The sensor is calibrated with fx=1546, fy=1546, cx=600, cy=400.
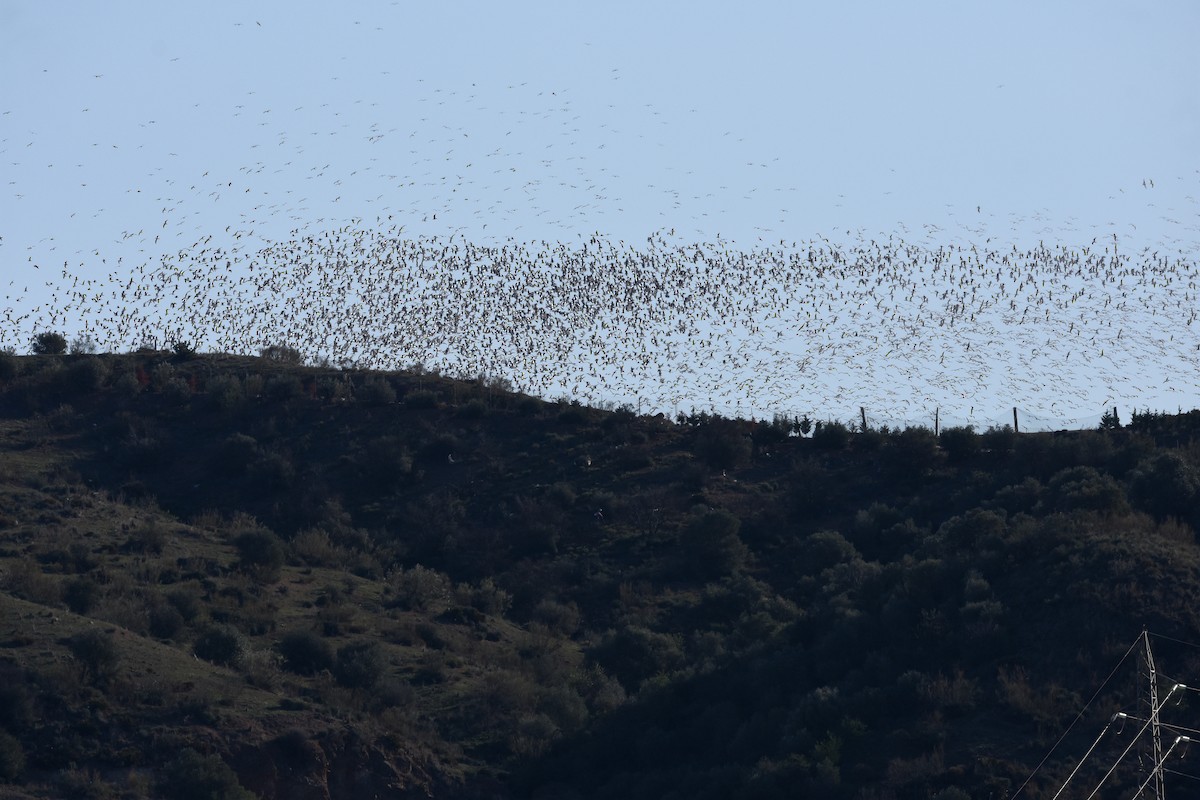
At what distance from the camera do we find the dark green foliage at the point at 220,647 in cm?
3603

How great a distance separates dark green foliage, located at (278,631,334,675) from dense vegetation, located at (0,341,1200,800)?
0.20 feet

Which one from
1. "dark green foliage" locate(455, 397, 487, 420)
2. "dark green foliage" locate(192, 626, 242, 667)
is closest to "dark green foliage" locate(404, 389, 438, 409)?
"dark green foliage" locate(455, 397, 487, 420)

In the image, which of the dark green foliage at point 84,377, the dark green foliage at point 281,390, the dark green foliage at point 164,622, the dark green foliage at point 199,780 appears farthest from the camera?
the dark green foliage at point 281,390

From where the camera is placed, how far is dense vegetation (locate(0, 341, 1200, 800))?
31.4 m

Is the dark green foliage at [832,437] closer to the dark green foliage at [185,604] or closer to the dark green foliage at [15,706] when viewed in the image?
the dark green foliage at [185,604]

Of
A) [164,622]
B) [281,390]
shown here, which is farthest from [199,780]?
[281,390]

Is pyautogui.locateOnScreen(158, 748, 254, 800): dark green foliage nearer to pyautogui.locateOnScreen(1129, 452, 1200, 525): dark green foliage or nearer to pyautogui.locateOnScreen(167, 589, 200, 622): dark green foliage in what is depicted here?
pyautogui.locateOnScreen(167, 589, 200, 622): dark green foliage

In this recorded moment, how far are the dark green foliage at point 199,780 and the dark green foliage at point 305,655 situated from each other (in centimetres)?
708

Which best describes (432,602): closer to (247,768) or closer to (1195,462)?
(247,768)

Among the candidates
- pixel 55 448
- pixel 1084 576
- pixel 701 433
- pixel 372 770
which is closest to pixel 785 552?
pixel 701 433

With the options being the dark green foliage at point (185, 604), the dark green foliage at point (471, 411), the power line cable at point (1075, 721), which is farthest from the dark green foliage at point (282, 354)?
the power line cable at point (1075, 721)

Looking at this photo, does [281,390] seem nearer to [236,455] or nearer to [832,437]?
[236,455]

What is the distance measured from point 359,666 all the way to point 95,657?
655 cm

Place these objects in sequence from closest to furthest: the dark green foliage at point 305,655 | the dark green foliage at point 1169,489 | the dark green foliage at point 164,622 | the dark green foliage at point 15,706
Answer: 1. the dark green foliage at point 15,706
2. the dark green foliage at point 164,622
3. the dark green foliage at point 305,655
4. the dark green foliage at point 1169,489
